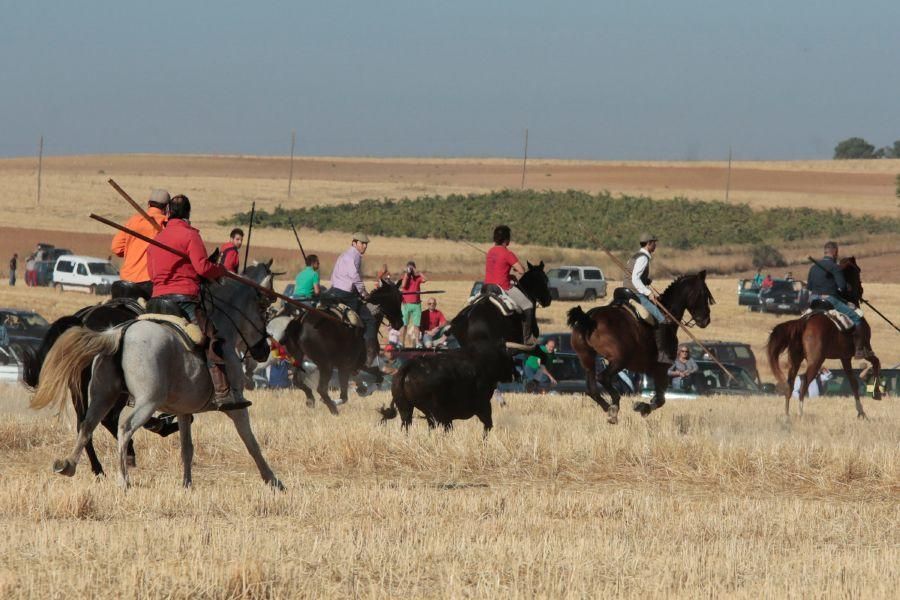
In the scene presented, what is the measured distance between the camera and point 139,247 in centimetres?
1377

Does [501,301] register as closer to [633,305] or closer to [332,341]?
[633,305]

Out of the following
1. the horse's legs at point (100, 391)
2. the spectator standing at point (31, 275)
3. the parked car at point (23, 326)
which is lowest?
the spectator standing at point (31, 275)

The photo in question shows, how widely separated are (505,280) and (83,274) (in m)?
36.4

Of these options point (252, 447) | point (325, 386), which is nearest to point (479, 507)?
point (252, 447)

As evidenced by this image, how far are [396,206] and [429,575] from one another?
87.7 metres

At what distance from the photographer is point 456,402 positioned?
15.8 m

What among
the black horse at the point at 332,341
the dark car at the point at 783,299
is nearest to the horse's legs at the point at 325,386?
the black horse at the point at 332,341

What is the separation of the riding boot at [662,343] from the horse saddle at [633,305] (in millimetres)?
103

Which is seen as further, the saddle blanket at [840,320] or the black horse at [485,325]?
the saddle blanket at [840,320]

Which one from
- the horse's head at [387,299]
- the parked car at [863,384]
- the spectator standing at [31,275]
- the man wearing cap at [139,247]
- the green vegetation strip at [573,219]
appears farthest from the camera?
the green vegetation strip at [573,219]

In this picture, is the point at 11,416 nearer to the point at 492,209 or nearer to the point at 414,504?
the point at 414,504

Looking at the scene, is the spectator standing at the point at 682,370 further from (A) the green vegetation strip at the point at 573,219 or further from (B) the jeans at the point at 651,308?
(A) the green vegetation strip at the point at 573,219

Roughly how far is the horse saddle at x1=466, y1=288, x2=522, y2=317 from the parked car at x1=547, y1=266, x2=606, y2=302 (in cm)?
3746

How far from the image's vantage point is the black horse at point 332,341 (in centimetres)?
2073
